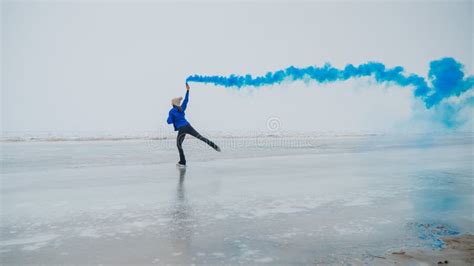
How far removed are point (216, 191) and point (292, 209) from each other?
177cm

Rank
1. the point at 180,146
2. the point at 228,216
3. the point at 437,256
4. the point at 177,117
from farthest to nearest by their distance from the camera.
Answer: the point at 177,117
the point at 180,146
the point at 228,216
the point at 437,256

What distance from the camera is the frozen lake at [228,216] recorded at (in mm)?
3400

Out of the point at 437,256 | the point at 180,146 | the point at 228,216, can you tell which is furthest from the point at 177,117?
the point at 437,256

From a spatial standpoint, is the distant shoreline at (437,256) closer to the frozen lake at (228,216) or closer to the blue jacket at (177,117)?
the frozen lake at (228,216)

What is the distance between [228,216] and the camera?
4.70m

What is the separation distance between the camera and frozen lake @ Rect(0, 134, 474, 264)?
134 inches

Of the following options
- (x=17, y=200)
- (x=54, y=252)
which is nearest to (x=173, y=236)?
(x=54, y=252)

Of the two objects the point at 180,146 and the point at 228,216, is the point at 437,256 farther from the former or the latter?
the point at 180,146

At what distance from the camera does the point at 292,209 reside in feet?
16.7

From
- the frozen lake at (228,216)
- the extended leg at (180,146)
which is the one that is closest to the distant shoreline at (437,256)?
the frozen lake at (228,216)

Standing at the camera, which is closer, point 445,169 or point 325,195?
point 325,195

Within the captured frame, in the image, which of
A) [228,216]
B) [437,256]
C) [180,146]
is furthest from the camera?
[180,146]

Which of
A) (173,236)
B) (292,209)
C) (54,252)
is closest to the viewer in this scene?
(54,252)

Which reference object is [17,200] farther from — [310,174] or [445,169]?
[445,169]
